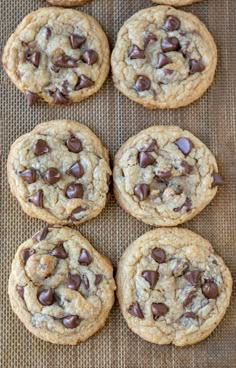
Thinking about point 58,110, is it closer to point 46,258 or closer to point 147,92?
point 147,92

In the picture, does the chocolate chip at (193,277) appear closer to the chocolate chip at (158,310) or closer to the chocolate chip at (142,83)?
the chocolate chip at (158,310)

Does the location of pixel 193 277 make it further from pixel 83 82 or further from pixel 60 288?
pixel 83 82

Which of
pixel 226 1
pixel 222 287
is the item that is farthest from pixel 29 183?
pixel 226 1

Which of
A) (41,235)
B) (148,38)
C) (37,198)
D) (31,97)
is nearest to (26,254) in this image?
(41,235)

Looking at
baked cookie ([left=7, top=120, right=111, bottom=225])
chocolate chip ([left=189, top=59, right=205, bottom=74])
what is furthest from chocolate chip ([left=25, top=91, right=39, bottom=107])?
chocolate chip ([left=189, top=59, right=205, bottom=74])

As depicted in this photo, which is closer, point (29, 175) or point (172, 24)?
point (29, 175)

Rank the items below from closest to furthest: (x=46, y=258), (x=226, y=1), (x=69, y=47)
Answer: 1. (x=46, y=258)
2. (x=69, y=47)
3. (x=226, y=1)

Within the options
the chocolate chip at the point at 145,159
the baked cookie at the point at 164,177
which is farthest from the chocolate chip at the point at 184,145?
the chocolate chip at the point at 145,159
